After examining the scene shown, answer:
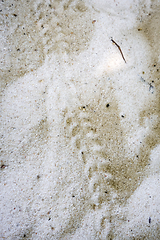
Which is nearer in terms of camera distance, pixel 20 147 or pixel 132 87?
pixel 20 147

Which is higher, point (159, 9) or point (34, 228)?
point (159, 9)

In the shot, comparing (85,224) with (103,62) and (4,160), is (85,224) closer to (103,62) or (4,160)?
(4,160)

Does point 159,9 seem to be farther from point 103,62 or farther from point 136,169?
point 136,169

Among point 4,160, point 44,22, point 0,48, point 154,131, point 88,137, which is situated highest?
point 44,22

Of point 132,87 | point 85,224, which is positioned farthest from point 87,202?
point 132,87

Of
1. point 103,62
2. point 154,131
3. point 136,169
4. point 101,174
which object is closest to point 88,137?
point 101,174

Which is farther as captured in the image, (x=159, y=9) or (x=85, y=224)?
(x=159, y=9)
